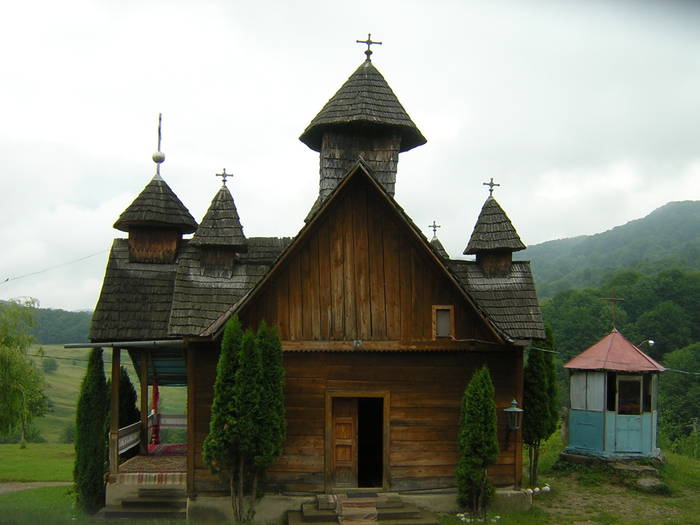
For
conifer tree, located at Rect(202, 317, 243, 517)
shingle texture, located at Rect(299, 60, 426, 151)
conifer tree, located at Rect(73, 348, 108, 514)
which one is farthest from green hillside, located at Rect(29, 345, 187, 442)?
conifer tree, located at Rect(202, 317, 243, 517)

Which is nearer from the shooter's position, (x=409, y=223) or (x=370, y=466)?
(x=409, y=223)

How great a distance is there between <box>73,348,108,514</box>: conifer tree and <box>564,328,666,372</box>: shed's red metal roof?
12.4 metres

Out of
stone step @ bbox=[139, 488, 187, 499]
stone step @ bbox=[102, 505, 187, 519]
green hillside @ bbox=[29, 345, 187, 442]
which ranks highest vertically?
stone step @ bbox=[139, 488, 187, 499]

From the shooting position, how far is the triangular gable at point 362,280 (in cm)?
1231

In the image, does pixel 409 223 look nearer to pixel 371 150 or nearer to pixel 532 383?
pixel 371 150

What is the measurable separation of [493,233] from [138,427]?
978 cm

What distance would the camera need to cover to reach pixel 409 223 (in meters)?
12.2

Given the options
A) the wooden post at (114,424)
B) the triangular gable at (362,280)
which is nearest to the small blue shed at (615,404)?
the triangular gable at (362,280)

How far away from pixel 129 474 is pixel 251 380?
4200 millimetres

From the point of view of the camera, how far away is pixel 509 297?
46.5 feet

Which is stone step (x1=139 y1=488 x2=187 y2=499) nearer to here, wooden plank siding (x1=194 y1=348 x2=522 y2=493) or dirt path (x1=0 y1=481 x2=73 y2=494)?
wooden plank siding (x1=194 y1=348 x2=522 y2=493)

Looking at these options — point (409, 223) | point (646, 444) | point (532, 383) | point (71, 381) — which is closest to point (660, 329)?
point (646, 444)

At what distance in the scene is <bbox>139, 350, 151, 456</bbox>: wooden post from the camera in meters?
15.1

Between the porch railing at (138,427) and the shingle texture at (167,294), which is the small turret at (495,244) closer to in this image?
the shingle texture at (167,294)
